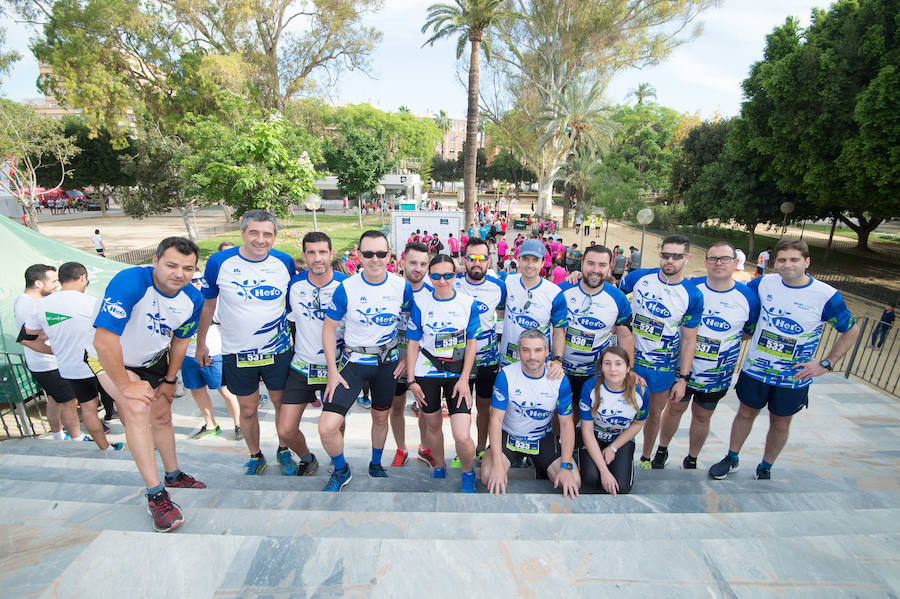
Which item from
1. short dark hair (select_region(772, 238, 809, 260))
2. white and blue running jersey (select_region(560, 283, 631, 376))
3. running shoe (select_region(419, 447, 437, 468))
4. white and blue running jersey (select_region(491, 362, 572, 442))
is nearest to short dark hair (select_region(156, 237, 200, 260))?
white and blue running jersey (select_region(491, 362, 572, 442))

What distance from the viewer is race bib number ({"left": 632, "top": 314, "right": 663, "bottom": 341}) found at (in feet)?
13.1

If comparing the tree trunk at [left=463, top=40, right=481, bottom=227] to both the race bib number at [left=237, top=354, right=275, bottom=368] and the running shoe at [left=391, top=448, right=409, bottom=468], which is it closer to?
the running shoe at [left=391, top=448, right=409, bottom=468]

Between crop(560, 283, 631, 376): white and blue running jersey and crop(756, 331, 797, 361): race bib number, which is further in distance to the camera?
crop(560, 283, 631, 376): white and blue running jersey

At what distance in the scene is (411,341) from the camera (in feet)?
12.3

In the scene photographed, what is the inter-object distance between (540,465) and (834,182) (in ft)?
59.5

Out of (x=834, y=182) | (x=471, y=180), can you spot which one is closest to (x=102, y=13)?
(x=471, y=180)

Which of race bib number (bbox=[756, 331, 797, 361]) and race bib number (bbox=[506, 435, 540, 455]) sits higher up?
race bib number (bbox=[756, 331, 797, 361])

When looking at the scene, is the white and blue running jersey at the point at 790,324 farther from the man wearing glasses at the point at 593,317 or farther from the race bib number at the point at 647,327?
the man wearing glasses at the point at 593,317

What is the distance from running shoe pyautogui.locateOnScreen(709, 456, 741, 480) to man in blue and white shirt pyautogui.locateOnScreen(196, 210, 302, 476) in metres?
4.22

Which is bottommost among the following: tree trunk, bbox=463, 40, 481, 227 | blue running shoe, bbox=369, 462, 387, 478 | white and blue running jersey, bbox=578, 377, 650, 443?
blue running shoe, bbox=369, 462, 387, 478

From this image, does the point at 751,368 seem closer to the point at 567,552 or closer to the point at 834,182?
the point at 567,552

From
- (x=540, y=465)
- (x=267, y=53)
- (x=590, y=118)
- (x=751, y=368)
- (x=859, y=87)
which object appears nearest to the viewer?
(x=540, y=465)

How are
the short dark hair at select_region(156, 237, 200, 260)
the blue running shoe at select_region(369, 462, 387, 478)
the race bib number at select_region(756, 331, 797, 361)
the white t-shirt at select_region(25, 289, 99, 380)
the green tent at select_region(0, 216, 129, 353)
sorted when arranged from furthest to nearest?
the green tent at select_region(0, 216, 129, 353) < the white t-shirt at select_region(25, 289, 99, 380) < the blue running shoe at select_region(369, 462, 387, 478) < the race bib number at select_region(756, 331, 797, 361) < the short dark hair at select_region(156, 237, 200, 260)

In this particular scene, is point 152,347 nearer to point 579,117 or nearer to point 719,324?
point 719,324
